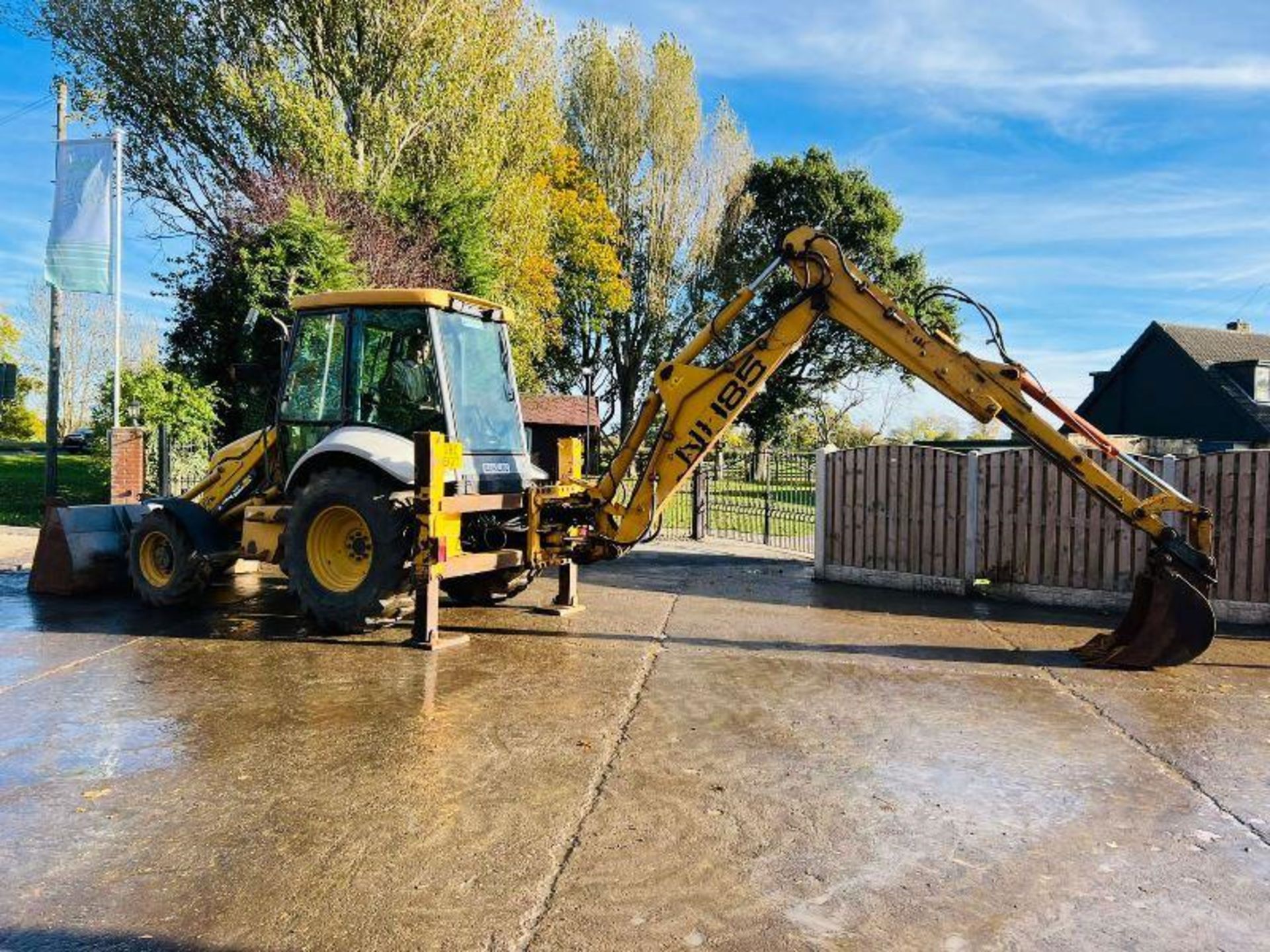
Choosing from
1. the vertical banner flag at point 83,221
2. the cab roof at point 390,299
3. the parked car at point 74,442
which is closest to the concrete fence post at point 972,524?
the cab roof at point 390,299

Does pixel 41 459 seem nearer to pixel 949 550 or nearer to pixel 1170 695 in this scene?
pixel 949 550

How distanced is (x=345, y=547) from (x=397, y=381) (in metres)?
1.46

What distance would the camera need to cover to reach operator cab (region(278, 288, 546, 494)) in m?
7.47

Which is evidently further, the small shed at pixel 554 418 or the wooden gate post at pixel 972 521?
the small shed at pixel 554 418

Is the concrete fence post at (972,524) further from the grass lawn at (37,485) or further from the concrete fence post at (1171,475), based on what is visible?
the grass lawn at (37,485)

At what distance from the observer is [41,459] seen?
3119 centimetres

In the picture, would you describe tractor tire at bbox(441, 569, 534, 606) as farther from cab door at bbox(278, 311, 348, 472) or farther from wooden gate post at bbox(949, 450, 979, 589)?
wooden gate post at bbox(949, 450, 979, 589)

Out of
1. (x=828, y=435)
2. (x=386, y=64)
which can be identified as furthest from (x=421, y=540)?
(x=828, y=435)

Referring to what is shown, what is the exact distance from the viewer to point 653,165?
108 ft

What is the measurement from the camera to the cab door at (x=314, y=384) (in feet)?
25.4

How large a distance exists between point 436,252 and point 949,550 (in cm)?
1345

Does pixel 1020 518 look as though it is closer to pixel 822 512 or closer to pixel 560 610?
pixel 822 512

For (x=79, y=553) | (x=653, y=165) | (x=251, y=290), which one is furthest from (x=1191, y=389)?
(x=79, y=553)

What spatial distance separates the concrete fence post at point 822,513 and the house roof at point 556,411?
10.4 metres
